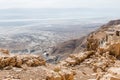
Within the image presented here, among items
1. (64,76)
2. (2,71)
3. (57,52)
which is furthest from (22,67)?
(57,52)

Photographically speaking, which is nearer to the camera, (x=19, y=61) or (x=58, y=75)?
(x=58, y=75)

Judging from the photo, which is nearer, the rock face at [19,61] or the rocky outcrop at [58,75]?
the rocky outcrop at [58,75]

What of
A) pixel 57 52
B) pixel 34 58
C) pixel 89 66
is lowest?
pixel 57 52

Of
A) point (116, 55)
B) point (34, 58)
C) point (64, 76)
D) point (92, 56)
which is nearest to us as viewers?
point (64, 76)

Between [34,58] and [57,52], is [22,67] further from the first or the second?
[57,52]

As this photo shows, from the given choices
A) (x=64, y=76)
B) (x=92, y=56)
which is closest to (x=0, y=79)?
(x=64, y=76)

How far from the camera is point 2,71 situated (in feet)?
49.5

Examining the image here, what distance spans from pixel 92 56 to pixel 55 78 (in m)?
12.3

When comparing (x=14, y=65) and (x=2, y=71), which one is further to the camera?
(x=14, y=65)

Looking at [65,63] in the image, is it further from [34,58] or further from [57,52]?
[57,52]

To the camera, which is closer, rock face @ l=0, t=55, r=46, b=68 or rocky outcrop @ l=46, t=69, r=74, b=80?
rocky outcrop @ l=46, t=69, r=74, b=80

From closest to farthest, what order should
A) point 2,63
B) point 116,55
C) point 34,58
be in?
1. point 2,63
2. point 34,58
3. point 116,55

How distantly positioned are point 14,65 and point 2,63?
0.71m

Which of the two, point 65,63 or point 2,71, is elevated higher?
point 2,71
